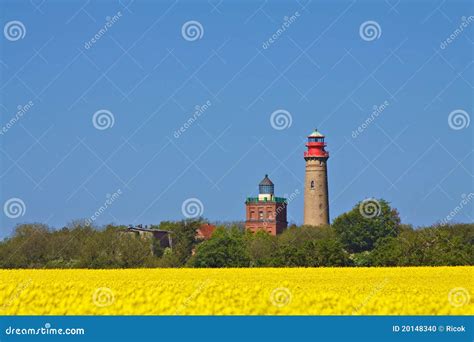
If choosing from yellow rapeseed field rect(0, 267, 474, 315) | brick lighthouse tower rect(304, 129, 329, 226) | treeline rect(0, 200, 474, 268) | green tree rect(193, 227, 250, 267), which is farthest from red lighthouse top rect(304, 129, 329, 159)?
yellow rapeseed field rect(0, 267, 474, 315)

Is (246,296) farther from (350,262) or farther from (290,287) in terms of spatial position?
(350,262)

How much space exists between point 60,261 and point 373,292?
47.7 metres

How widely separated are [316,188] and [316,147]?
5.73 metres

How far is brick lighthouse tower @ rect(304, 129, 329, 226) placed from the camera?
13600cm

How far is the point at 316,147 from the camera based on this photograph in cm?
13762

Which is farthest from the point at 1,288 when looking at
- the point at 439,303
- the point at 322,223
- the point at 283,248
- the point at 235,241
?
the point at 322,223

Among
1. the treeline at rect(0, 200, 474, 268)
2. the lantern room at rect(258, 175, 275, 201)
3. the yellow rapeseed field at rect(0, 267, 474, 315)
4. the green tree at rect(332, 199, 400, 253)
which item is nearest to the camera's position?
the yellow rapeseed field at rect(0, 267, 474, 315)

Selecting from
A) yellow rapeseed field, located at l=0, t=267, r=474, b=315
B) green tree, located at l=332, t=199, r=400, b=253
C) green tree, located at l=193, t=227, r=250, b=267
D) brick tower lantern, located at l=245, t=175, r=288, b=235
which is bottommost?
yellow rapeseed field, located at l=0, t=267, r=474, b=315

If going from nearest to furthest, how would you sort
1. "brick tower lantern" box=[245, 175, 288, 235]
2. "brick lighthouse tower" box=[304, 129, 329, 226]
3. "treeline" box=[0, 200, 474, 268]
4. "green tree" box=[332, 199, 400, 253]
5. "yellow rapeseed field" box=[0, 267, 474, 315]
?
"yellow rapeseed field" box=[0, 267, 474, 315], "treeline" box=[0, 200, 474, 268], "green tree" box=[332, 199, 400, 253], "brick lighthouse tower" box=[304, 129, 329, 226], "brick tower lantern" box=[245, 175, 288, 235]

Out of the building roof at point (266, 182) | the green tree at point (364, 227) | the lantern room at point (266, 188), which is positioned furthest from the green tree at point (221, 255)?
the building roof at point (266, 182)

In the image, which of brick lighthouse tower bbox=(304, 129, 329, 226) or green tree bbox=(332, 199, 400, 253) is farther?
brick lighthouse tower bbox=(304, 129, 329, 226)

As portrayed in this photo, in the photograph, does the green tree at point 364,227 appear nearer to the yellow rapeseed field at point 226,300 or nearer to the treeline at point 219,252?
the treeline at point 219,252

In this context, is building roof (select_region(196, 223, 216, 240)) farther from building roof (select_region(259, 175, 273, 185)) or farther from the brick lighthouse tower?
the brick lighthouse tower

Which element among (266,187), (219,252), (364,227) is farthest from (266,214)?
(219,252)
